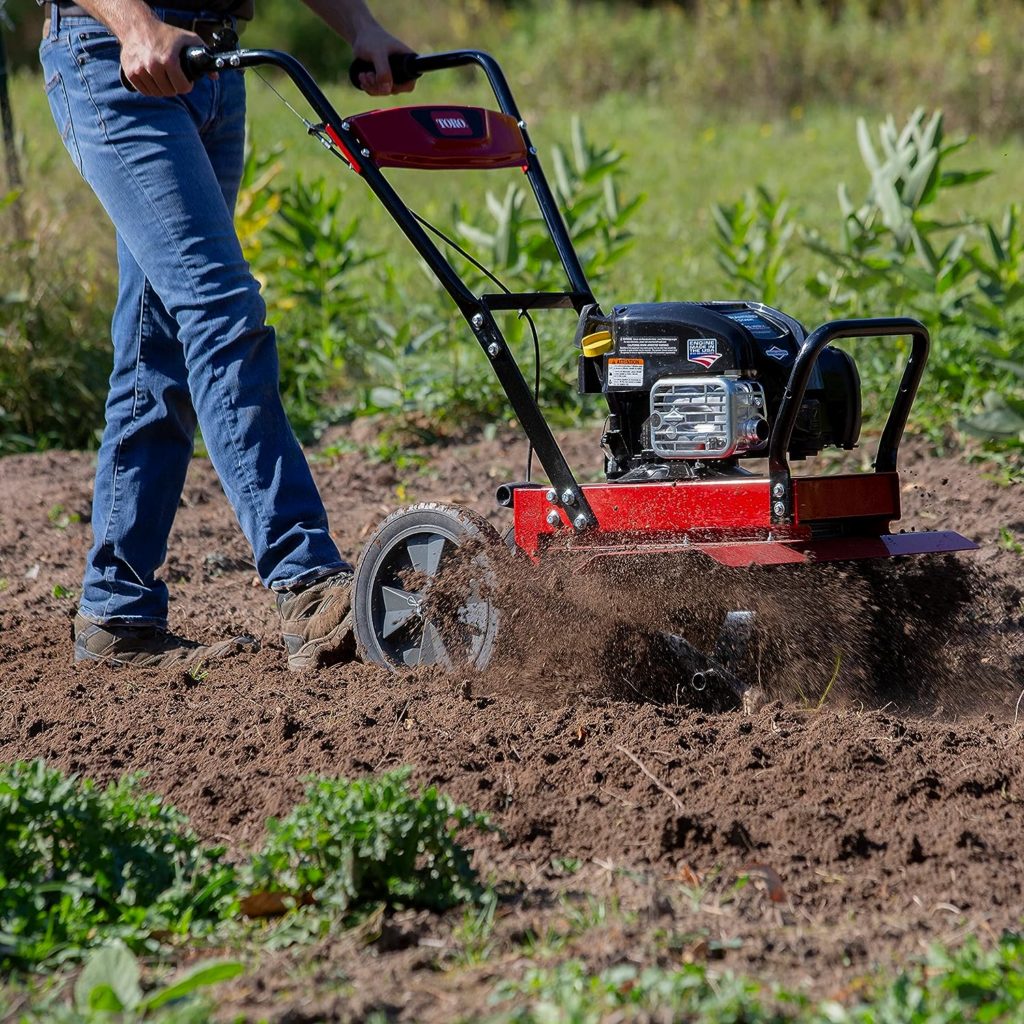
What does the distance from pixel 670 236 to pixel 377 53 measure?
18.0 ft

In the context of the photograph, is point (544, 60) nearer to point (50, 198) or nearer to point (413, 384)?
point (50, 198)

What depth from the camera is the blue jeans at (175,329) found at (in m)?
2.94

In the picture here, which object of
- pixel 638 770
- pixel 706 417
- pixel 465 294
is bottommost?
pixel 638 770

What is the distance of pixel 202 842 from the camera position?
2170 millimetres

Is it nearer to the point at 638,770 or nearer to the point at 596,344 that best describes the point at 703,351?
the point at 596,344

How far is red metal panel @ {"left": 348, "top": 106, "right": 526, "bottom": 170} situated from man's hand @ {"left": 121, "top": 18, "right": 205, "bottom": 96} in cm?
35

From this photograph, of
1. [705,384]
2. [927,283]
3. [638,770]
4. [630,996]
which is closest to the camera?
[630,996]

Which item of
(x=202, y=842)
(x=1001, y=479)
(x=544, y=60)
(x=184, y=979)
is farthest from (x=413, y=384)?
(x=544, y=60)

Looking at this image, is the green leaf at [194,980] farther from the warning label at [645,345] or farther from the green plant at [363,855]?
the warning label at [645,345]

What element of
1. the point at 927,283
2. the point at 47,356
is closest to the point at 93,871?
the point at 927,283

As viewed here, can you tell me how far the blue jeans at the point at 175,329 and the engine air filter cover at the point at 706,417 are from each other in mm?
755

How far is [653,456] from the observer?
288 cm

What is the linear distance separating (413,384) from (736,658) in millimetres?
2766

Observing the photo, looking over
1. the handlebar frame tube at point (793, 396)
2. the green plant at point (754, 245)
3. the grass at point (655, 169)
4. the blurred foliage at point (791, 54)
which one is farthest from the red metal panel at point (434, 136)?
the blurred foliage at point (791, 54)
